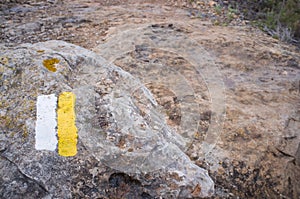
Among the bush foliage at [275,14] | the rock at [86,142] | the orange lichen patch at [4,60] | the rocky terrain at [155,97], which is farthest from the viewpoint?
the bush foliage at [275,14]

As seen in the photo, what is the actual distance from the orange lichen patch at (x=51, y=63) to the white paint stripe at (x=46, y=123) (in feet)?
0.94

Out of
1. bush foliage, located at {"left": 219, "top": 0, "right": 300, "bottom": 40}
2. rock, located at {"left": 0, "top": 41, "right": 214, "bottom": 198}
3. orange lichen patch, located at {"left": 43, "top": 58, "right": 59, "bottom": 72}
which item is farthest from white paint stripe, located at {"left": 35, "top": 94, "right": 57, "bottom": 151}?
bush foliage, located at {"left": 219, "top": 0, "right": 300, "bottom": 40}

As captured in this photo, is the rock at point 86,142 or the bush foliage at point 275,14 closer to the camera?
the rock at point 86,142

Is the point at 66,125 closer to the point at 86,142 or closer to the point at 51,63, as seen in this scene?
the point at 86,142

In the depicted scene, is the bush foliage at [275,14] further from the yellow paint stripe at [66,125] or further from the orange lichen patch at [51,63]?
the yellow paint stripe at [66,125]

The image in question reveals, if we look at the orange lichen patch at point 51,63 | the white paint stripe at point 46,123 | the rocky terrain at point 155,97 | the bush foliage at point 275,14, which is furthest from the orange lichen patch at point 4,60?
the bush foliage at point 275,14

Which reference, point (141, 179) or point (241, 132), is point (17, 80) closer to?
point (141, 179)

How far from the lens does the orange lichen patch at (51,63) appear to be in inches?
93.1

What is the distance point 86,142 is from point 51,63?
0.76 m

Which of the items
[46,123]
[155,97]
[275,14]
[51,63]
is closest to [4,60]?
[51,63]

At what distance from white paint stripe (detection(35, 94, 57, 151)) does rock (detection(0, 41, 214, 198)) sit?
0.03 meters

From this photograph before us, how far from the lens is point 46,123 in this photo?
6.73 ft

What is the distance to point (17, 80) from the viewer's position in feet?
7.41

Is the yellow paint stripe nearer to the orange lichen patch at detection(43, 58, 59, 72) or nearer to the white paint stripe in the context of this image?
the white paint stripe
